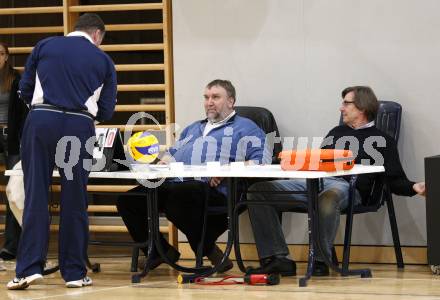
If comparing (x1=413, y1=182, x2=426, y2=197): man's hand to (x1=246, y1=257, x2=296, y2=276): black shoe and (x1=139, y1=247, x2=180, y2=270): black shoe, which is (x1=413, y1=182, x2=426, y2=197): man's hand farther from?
(x1=139, y1=247, x2=180, y2=270): black shoe

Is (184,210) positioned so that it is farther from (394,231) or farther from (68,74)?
(394,231)

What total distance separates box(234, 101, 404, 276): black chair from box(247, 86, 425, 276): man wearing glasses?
0.17 feet

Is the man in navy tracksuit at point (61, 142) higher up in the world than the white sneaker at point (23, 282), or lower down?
higher up

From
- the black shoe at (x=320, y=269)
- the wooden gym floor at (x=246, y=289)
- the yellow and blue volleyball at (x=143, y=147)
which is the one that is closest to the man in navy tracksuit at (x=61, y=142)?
the wooden gym floor at (x=246, y=289)

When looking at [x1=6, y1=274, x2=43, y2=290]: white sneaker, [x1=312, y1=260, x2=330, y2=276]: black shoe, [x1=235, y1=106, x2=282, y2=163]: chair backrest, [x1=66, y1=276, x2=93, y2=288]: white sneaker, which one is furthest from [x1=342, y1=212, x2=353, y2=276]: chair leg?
[x1=6, y1=274, x2=43, y2=290]: white sneaker

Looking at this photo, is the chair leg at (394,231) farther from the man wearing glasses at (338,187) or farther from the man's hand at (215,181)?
the man's hand at (215,181)

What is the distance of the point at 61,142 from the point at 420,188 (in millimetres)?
2307

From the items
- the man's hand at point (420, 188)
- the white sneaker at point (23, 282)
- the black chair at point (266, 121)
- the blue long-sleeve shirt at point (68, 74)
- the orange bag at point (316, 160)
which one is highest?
the blue long-sleeve shirt at point (68, 74)

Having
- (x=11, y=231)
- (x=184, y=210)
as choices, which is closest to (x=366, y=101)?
(x=184, y=210)

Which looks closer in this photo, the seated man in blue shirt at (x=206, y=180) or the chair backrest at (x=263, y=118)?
the seated man in blue shirt at (x=206, y=180)

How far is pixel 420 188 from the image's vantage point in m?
5.84

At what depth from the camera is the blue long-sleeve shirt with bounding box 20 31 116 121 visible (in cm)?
526

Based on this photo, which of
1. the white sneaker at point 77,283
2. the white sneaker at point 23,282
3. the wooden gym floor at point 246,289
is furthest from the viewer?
the white sneaker at point 77,283

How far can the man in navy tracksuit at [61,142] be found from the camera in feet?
17.2
